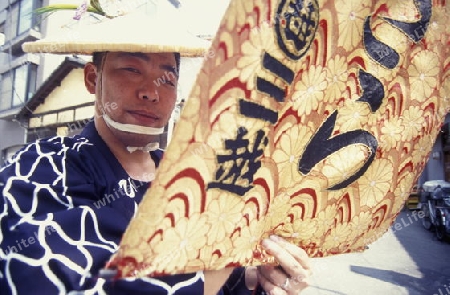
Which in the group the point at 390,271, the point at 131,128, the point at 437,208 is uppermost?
the point at 131,128

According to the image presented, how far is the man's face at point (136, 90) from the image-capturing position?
3.26ft

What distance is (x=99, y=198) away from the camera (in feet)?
2.70

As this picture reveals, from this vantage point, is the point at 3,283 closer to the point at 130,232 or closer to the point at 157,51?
the point at 130,232

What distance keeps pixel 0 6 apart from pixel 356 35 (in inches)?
674

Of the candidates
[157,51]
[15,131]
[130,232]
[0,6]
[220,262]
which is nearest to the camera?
[130,232]

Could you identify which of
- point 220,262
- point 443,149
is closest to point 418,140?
point 220,262

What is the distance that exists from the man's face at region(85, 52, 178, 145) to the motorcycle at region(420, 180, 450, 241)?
8.06 meters

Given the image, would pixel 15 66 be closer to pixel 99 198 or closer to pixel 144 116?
pixel 144 116

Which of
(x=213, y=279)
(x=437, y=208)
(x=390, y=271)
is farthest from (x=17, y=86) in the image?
(x=437, y=208)

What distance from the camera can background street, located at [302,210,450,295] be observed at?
4543 millimetres

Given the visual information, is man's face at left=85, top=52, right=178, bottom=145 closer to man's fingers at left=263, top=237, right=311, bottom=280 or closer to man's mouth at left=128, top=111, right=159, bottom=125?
man's mouth at left=128, top=111, right=159, bottom=125

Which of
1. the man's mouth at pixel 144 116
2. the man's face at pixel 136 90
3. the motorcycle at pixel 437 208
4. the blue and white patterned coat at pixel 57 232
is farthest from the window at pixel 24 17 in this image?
the motorcycle at pixel 437 208

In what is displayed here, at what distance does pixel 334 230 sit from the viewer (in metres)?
0.72

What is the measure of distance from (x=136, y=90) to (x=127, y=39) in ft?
0.57
